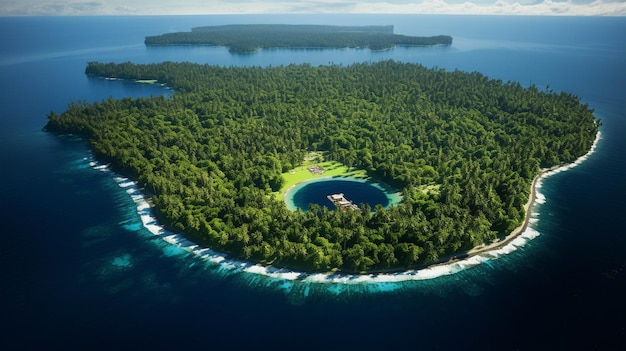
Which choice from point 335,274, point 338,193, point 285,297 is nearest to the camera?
point 285,297

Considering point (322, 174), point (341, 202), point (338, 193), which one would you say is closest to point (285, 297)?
point (341, 202)

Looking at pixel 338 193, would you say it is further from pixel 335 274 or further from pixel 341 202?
pixel 335 274

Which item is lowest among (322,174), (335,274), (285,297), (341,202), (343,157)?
(285,297)

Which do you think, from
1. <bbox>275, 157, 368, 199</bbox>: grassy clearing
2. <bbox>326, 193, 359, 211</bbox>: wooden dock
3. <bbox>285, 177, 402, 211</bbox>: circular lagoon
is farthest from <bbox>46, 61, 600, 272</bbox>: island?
<bbox>326, 193, 359, 211</bbox>: wooden dock

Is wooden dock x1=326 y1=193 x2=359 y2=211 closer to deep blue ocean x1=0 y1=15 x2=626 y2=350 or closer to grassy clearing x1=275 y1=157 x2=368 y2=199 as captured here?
grassy clearing x1=275 y1=157 x2=368 y2=199

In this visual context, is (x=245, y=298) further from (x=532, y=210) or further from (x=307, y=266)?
(x=532, y=210)

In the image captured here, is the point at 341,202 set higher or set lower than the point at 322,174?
lower
